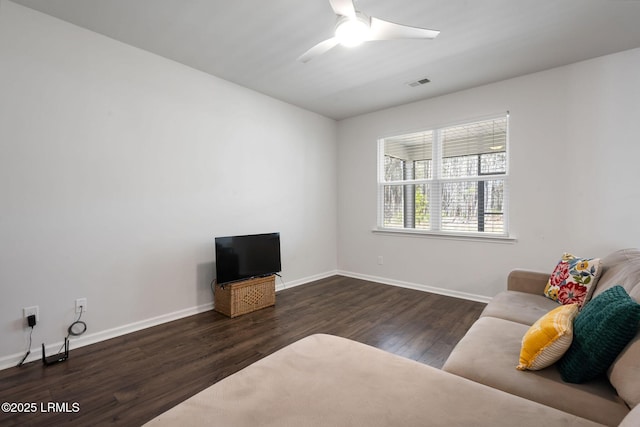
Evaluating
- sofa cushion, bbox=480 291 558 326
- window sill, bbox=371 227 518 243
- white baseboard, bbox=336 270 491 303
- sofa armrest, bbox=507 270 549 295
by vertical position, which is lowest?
white baseboard, bbox=336 270 491 303

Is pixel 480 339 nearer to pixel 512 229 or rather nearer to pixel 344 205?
pixel 512 229

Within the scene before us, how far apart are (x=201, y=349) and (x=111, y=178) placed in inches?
68.8

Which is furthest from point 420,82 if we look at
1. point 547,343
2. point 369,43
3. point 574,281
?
point 547,343

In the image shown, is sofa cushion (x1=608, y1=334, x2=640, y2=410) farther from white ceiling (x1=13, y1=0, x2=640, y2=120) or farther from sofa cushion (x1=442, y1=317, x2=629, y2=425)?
white ceiling (x1=13, y1=0, x2=640, y2=120)

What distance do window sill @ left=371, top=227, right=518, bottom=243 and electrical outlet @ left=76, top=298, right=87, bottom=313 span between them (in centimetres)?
369

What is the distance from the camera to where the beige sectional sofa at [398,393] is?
969 mm

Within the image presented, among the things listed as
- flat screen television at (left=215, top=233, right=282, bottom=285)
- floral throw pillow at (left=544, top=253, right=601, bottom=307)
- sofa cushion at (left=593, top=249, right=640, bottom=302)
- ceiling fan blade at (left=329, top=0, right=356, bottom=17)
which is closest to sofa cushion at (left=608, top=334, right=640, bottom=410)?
sofa cushion at (left=593, top=249, right=640, bottom=302)

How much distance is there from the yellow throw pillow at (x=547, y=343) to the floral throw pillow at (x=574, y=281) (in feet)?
3.15

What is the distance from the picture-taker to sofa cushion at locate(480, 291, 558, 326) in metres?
2.05

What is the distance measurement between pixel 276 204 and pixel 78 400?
114 inches

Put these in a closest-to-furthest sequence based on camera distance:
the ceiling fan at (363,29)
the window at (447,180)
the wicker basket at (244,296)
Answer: the ceiling fan at (363,29), the wicker basket at (244,296), the window at (447,180)

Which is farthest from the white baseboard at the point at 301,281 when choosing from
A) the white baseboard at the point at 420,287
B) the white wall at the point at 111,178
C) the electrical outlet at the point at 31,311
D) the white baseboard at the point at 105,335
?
the electrical outlet at the point at 31,311

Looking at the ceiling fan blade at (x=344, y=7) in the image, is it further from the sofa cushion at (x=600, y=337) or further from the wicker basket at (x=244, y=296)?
the wicker basket at (x=244, y=296)

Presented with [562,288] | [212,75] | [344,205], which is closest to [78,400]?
[212,75]
